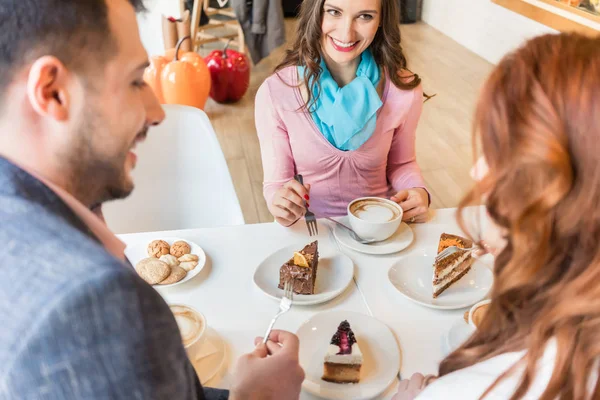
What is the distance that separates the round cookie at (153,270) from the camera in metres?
1.13

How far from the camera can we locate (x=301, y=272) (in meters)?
1.11

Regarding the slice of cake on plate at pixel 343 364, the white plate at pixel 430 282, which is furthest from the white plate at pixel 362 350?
the white plate at pixel 430 282

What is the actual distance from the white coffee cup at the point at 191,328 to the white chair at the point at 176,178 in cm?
73

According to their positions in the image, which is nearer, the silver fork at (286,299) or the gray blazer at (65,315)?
the gray blazer at (65,315)

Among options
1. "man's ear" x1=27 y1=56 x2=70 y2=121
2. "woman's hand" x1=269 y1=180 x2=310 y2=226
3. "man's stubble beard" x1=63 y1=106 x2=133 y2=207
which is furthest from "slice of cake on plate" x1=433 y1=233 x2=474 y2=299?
"man's ear" x1=27 y1=56 x2=70 y2=121

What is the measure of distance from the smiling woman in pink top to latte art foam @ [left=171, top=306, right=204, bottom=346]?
68 centimetres

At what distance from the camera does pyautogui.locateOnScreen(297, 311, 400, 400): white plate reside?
88 centimetres

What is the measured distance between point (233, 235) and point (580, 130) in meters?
0.91

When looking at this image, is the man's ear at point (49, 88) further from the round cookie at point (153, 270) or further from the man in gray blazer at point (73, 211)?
the round cookie at point (153, 270)

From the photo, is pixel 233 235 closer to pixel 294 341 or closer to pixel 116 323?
pixel 294 341

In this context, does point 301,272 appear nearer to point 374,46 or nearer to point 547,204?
point 547,204

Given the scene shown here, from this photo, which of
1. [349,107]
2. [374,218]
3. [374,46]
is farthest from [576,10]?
[374,218]

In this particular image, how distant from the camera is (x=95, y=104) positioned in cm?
62

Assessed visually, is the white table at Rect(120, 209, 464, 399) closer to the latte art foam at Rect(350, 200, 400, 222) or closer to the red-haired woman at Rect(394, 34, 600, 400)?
the latte art foam at Rect(350, 200, 400, 222)
